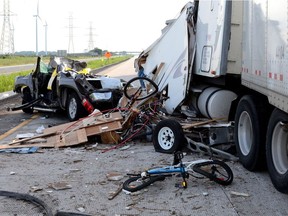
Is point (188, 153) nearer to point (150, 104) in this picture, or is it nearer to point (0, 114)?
point (150, 104)

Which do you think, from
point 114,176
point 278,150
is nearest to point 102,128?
point 114,176

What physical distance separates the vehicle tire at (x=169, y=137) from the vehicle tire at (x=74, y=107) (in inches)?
161

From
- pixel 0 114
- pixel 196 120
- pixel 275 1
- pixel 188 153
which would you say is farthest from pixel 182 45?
pixel 0 114

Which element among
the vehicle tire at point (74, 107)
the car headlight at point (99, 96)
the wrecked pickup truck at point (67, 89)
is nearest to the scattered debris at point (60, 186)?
the wrecked pickup truck at point (67, 89)

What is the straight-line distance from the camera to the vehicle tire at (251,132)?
6195 mm

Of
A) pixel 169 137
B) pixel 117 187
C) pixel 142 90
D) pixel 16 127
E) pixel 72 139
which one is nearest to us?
pixel 117 187

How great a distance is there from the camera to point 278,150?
5633mm

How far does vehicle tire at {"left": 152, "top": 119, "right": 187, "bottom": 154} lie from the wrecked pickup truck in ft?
12.1

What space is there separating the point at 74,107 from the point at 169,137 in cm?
466

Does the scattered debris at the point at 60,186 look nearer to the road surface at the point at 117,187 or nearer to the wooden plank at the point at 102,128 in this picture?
the road surface at the point at 117,187

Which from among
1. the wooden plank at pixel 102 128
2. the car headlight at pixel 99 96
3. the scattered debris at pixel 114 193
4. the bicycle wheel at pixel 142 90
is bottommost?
the scattered debris at pixel 114 193

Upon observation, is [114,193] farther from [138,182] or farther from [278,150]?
[278,150]

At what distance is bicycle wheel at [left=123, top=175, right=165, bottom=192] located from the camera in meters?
5.73

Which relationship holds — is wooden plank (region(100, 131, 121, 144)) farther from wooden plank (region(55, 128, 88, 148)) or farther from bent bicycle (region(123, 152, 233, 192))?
bent bicycle (region(123, 152, 233, 192))
